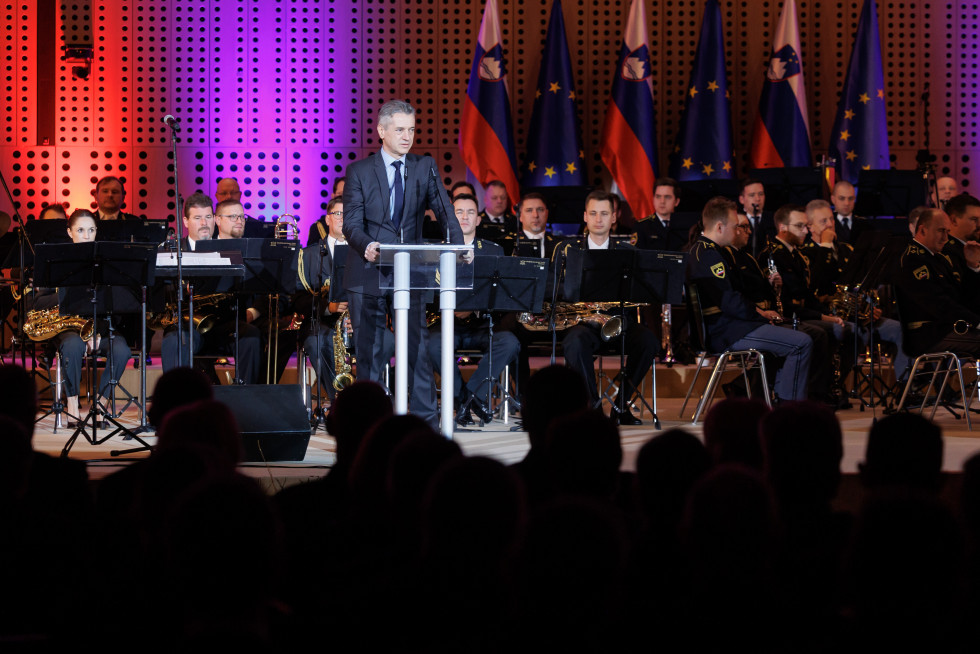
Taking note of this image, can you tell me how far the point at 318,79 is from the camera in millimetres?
10469

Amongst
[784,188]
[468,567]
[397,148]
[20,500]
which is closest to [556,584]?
[468,567]

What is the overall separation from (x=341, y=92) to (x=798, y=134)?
4402 mm

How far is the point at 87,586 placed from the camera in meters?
2.06

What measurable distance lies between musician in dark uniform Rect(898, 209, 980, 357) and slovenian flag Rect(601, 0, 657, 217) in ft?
12.3

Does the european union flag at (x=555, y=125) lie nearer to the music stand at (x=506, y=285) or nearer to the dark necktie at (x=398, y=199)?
the music stand at (x=506, y=285)

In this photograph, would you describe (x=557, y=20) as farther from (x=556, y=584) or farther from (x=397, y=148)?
(x=556, y=584)

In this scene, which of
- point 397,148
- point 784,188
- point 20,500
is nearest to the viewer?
point 20,500

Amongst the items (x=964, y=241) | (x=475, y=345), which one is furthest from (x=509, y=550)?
(x=964, y=241)

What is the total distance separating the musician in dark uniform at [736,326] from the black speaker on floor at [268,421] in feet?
9.79

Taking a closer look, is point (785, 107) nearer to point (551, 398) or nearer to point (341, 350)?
point (341, 350)

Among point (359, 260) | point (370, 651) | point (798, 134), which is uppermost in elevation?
point (798, 134)

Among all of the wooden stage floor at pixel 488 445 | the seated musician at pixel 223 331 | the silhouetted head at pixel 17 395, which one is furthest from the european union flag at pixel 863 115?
the silhouetted head at pixel 17 395

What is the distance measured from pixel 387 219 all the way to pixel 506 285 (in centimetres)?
104

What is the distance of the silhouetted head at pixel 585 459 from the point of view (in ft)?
7.58
